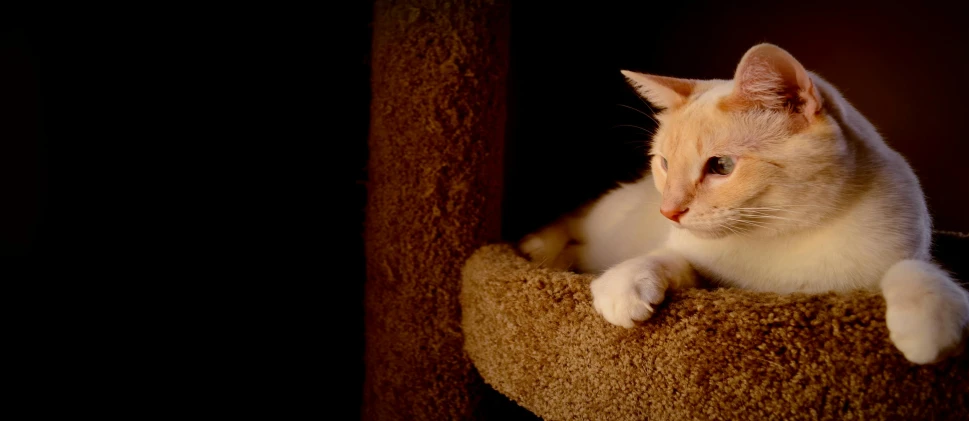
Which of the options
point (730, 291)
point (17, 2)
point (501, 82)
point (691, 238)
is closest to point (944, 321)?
point (730, 291)

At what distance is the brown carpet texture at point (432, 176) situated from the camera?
2.83 ft

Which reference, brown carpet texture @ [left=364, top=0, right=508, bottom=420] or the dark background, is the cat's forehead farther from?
the dark background

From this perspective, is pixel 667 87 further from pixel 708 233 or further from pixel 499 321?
pixel 499 321

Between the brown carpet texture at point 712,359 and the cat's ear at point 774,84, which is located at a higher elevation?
the cat's ear at point 774,84

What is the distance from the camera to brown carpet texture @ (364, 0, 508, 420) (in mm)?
862

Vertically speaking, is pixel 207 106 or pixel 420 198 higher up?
pixel 207 106

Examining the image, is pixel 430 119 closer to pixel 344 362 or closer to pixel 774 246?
pixel 774 246

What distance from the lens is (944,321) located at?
0.47 m

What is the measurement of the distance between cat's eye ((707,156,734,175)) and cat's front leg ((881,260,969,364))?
0.22 m

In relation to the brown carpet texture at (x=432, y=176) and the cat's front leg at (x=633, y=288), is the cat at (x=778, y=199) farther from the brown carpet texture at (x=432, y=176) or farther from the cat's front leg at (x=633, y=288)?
the brown carpet texture at (x=432, y=176)

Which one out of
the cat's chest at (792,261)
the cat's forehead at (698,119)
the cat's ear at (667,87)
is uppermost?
the cat's ear at (667,87)

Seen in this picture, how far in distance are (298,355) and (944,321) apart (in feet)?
3.67

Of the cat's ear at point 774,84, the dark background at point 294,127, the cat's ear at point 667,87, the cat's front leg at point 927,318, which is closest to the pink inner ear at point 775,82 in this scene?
the cat's ear at point 774,84

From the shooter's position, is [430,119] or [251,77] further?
[251,77]
